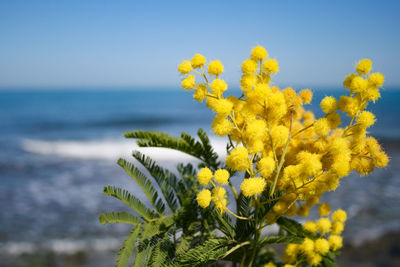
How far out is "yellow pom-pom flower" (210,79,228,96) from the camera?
1019 millimetres

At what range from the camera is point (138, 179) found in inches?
55.9

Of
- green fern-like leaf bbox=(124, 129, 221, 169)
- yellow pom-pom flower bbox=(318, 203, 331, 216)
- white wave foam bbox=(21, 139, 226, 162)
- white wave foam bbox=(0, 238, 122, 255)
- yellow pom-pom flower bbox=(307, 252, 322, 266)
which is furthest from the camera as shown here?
white wave foam bbox=(21, 139, 226, 162)

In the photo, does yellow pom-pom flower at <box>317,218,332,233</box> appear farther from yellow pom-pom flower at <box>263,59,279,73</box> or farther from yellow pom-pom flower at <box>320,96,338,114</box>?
yellow pom-pom flower at <box>263,59,279,73</box>

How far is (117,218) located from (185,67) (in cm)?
63

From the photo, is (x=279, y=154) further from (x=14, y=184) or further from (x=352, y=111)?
(x=14, y=184)

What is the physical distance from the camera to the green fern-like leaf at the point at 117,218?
1.17 m

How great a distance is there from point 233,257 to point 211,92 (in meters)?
0.61

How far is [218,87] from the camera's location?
102cm

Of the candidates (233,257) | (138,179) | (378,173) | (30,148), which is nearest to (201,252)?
Answer: (233,257)

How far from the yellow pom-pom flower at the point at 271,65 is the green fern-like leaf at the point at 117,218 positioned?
0.77 meters

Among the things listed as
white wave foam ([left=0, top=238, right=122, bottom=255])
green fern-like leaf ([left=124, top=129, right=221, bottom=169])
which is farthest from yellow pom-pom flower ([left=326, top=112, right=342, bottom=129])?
Result: white wave foam ([left=0, top=238, right=122, bottom=255])

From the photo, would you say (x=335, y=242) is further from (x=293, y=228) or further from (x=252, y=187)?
(x=252, y=187)

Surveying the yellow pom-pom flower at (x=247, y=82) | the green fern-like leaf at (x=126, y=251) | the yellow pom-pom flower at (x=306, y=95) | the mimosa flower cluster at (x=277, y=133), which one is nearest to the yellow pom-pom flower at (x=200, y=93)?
the mimosa flower cluster at (x=277, y=133)

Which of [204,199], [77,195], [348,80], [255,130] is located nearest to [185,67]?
[255,130]
